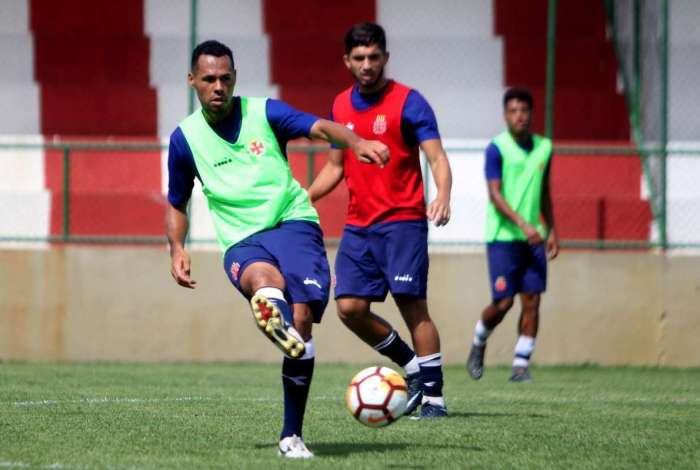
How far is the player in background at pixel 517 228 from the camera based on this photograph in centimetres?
1178

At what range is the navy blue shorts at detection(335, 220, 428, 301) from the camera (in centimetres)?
858

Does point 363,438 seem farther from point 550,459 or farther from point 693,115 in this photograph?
point 693,115

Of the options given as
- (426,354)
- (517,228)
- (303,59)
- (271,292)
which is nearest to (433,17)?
(303,59)

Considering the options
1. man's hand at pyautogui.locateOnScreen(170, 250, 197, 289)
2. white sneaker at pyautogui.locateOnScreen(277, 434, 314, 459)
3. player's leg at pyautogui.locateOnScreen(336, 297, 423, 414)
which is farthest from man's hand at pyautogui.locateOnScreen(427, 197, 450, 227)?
player's leg at pyautogui.locateOnScreen(336, 297, 423, 414)

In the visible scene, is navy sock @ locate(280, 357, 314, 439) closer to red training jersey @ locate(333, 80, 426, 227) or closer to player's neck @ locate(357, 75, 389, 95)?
red training jersey @ locate(333, 80, 426, 227)

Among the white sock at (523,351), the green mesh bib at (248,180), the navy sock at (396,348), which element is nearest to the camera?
the green mesh bib at (248,180)

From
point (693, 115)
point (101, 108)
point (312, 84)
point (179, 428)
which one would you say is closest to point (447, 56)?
point (312, 84)

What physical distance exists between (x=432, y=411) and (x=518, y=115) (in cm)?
390

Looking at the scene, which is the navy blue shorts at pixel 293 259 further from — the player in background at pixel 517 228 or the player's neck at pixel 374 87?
the player in background at pixel 517 228

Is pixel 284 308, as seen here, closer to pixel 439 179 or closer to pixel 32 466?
pixel 32 466

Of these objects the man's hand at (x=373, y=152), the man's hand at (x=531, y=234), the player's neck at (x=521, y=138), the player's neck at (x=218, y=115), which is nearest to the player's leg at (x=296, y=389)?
the man's hand at (x=373, y=152)

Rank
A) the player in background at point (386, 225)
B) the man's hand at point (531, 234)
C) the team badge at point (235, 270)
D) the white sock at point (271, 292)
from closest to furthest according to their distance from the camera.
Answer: the white sock at point (271, 292)
the team badge at point (235, 270)
the player in background at point (386, 225)
the man's hand at point (531, 234)

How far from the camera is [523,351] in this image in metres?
12.0

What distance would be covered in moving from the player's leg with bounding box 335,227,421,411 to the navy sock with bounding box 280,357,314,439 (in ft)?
6.66
